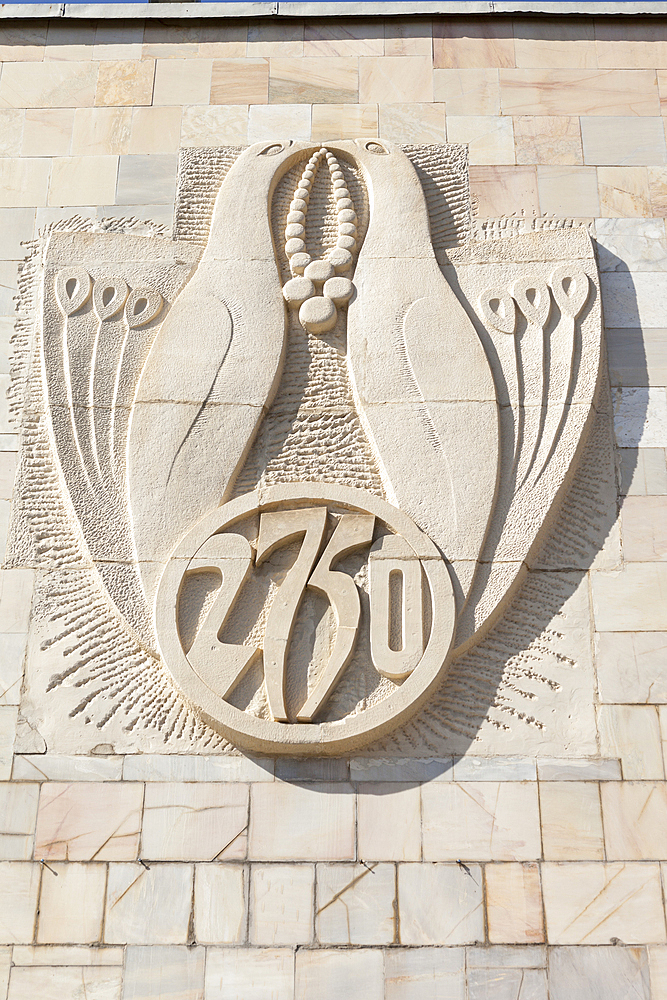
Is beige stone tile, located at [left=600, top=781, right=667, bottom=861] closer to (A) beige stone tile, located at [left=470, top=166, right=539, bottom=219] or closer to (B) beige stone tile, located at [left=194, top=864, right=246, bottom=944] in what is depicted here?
(B) beige stone tile, located at [left=194, top=864, right=246, bottom=944]

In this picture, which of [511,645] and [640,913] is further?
[511,645]

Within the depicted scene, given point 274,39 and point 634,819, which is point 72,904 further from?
point 274,39

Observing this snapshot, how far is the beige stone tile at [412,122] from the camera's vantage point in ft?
21.6

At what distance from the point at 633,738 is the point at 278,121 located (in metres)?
4.35

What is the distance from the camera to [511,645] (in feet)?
16.9

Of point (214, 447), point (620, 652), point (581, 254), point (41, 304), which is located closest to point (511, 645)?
point (620, 652)

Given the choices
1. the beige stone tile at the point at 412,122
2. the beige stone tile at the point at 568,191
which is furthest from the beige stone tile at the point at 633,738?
the beige stone tile at the point at 412,122

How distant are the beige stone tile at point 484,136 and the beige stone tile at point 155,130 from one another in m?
1.76

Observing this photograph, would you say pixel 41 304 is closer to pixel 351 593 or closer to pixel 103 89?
pixel 103 89

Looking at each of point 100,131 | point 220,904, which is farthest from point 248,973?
point 100,131

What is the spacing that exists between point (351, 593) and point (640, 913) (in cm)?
197

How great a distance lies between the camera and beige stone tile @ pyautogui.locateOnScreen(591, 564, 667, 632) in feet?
17.1

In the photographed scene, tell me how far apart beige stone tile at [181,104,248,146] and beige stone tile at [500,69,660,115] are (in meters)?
1.70

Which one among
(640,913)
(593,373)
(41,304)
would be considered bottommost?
(640,913)
